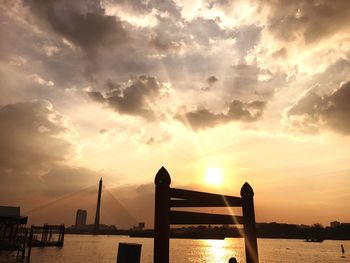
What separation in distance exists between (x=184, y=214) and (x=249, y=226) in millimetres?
2154

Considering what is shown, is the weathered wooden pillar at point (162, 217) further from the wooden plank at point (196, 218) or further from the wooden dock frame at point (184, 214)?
the wooden plank at point (196, 218)

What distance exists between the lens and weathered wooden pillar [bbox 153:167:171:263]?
5547 millimetres

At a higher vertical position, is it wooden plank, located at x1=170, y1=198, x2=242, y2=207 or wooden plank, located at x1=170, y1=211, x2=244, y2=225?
wooden plank, located at x1=170, y1=198, x2=242, y2=207

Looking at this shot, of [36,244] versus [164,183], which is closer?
[164,183]

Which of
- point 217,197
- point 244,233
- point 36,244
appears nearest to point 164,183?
point 217,197

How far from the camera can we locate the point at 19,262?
41938 mm

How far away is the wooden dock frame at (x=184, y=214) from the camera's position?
5.66m

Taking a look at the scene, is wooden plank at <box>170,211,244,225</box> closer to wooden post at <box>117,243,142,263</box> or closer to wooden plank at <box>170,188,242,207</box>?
wooden plank at <box>170,188,242,207</box>

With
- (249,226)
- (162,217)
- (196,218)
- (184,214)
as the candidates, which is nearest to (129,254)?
(162,217)

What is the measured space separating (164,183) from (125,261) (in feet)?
4.93

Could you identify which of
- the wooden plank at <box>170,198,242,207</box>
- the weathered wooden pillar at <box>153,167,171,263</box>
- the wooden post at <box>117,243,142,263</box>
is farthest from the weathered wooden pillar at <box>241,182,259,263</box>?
the wooden post at <box>117,243,142,263</box>

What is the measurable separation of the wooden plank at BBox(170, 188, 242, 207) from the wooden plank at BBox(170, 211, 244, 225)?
7.1 inches

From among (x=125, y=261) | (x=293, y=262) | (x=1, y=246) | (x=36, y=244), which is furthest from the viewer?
(x=36, y=244)

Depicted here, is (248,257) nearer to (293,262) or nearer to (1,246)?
(1,246)
